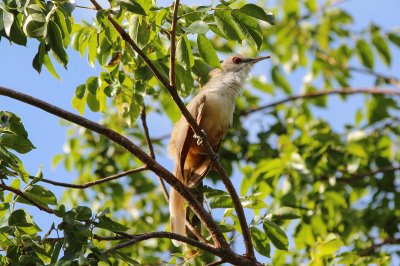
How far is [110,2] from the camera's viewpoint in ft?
9.96

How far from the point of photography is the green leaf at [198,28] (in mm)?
3091

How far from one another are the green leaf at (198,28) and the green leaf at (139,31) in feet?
0.76

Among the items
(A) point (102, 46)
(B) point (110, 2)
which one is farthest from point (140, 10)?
(A) point (102, 46)

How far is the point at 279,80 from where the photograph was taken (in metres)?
7.54

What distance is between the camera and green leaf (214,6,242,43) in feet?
10.5

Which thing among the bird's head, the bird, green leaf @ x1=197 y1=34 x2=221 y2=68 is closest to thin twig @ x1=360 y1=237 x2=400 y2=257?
the bird

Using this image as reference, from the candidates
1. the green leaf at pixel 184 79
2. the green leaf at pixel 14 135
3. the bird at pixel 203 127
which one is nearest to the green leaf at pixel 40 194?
the green leaf at pixel 14 135

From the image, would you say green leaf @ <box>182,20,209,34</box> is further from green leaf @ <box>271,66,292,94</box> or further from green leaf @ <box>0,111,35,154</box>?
green leaf @ <box>271,66,292,94</box>

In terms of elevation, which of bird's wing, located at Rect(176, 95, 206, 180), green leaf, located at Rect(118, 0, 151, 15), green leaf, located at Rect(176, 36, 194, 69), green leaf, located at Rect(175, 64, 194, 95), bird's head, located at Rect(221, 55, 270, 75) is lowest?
green leaf, located at Rect(118, 0, 151, 15)

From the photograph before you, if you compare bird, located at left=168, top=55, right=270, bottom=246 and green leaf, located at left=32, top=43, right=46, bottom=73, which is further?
bird, located at left=168, top=55, right=270, bottom=246

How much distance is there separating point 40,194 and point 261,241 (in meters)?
1.38

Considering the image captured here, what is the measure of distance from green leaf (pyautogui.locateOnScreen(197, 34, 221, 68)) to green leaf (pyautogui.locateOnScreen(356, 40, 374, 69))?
13.6 ft

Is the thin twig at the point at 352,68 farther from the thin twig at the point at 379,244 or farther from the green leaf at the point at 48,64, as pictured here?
the green leaf at the point at 48,64

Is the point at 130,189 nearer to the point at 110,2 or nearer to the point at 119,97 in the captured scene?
the point at 119,97
